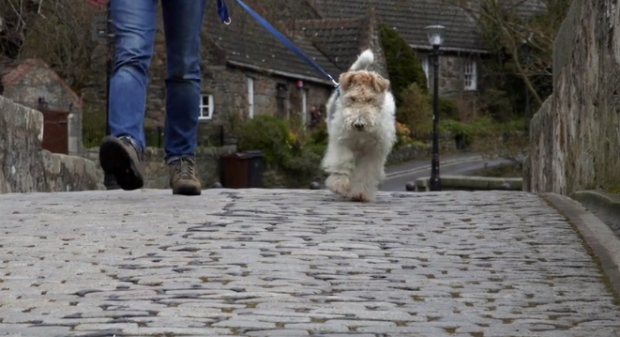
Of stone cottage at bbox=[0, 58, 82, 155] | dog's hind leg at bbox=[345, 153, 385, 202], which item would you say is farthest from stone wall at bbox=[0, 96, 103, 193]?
stone cottage at bbox=[0, 58, 82, 155]

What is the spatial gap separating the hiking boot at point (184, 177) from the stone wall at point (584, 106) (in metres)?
2.79

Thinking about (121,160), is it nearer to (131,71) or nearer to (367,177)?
(131,71)

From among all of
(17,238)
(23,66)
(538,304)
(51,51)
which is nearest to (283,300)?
(538,304)

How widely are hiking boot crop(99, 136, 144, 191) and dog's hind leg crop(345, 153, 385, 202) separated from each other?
7.12 ft

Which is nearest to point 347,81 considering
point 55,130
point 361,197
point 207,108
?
point 361,197

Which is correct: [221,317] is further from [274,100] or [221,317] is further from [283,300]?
[274,100]

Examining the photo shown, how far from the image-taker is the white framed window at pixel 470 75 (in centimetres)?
6488

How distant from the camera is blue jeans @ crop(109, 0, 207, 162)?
9469mm

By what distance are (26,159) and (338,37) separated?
4054 cm

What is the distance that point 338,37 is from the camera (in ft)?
176

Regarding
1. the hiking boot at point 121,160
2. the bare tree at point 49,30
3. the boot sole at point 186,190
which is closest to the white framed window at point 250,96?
the bare tree at point 49,30

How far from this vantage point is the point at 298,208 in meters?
10.1

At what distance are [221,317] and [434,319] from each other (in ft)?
2.63

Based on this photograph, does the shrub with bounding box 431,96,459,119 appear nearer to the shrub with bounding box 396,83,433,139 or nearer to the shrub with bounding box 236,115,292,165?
the shrub with bounding box 396,83,433,139
